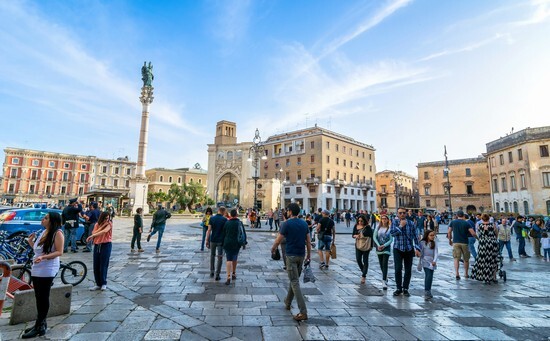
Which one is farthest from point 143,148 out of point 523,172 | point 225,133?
point 523,172

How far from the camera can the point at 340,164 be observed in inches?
2036

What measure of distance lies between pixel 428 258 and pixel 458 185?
178 feet

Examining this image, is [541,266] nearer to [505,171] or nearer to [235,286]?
[235,286]

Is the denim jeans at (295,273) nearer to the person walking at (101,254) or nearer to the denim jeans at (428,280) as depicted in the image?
the denim jeans at (428,280)

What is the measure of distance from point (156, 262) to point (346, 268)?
5.62m

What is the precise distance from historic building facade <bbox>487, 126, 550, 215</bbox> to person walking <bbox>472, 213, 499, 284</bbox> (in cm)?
3415

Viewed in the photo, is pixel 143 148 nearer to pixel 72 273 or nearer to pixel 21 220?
pixel 21 220

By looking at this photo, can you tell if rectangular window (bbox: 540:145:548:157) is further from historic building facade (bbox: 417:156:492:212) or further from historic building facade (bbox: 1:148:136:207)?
historic building facade (bbox: 1:148:136:207)

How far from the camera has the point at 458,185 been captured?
51.4 m

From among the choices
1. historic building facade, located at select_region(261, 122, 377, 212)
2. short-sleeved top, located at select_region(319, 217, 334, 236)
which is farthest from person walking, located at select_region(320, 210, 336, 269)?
historic building facade, located at select_region(261, 122, 377, 212)

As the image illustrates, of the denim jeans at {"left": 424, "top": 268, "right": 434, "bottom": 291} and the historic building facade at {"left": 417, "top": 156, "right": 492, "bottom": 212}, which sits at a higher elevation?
the historic building facade at {"left": 417, "top": 156, "right": 492, "bottom": 212}

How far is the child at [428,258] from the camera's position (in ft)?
18.3

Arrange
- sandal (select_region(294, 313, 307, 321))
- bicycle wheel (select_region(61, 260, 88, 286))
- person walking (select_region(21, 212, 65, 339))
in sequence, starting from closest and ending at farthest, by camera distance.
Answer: person walking (select_region(21, 212, 65, 339))
sandal (select_region(294, 313, 307, 321))
bicycle wheel (select_region(61, 260, 88, 286))

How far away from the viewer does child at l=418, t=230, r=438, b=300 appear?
18.3 ft
